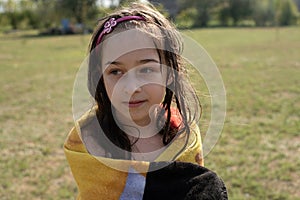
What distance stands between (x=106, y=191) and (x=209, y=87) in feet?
1.80

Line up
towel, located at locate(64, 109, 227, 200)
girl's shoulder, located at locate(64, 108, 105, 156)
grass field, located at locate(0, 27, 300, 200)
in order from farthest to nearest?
grass field, located at locate(0, 27, 300, 200) → girl's shoulder, located at locate(64, 108, 105, 156) → towel, located at locate(64, 109, 227, 200)

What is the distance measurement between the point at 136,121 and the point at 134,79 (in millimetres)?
203

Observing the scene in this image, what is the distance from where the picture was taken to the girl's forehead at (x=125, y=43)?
1436 millimetres

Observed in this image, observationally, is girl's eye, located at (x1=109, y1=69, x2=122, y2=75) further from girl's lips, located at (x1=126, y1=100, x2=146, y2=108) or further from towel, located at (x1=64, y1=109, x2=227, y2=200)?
towel, located at (x1=64, y1=109, x2=227, y2=200)

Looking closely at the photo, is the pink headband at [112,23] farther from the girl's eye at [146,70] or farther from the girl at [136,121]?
the girl's eye at [146,70]

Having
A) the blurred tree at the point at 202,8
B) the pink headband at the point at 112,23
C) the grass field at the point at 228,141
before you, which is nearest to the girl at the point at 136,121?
the pink headband at the point at 112,23

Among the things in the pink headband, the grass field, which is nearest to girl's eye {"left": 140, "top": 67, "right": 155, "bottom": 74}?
the pink headband

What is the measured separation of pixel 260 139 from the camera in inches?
204

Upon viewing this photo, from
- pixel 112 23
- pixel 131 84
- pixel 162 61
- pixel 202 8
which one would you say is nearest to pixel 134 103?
pixel 131 84

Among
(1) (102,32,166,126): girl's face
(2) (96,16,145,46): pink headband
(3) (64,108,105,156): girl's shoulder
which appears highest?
(2) (96,16,145,46): pink headband

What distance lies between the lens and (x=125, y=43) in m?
1.44

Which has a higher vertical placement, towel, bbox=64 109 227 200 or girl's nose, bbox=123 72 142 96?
girl's nose, bbox=123 72 142 96

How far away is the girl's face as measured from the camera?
1398mm

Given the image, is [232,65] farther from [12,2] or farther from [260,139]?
[12,2]
